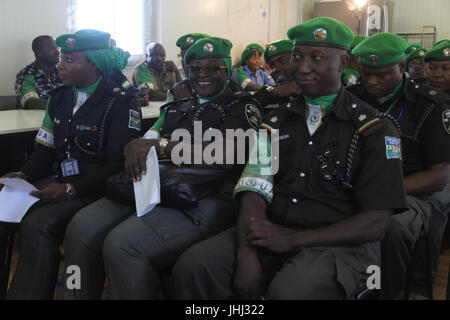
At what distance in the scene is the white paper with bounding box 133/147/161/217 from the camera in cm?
158

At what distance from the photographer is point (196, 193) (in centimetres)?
164

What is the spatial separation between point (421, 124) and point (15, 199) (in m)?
1.80

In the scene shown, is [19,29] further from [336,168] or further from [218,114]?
[336,168]

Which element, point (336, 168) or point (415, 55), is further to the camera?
point (415, 55)

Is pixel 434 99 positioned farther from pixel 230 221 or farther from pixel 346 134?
pixel 230 221

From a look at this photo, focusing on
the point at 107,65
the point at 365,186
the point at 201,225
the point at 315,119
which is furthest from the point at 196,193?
the point at 107,65

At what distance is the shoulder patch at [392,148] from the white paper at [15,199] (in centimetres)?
141

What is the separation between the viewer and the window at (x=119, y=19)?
499cm

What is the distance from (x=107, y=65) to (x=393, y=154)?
1.42 meters

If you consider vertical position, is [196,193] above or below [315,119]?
below

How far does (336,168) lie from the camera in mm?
1403

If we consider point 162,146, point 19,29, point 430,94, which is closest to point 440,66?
point 430,94
